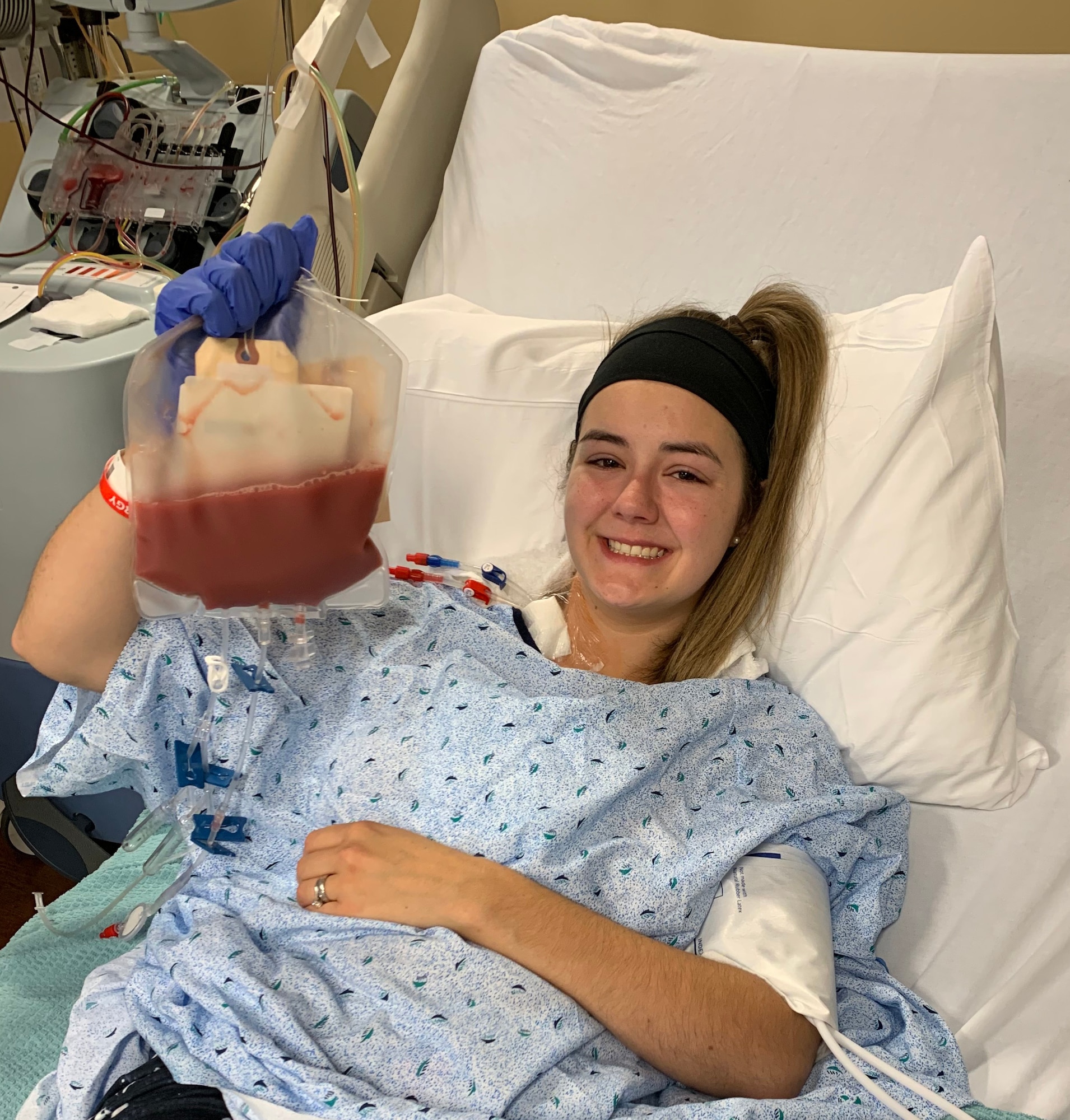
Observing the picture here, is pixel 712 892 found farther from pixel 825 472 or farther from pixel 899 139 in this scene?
pixel 899 139

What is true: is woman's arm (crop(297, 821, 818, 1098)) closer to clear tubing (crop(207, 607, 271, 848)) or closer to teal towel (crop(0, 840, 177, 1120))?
clear tubing (crop(207, 607, 271, 848))

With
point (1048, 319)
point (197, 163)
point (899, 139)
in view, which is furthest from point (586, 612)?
point (197, 163)

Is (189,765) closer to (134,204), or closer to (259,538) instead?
(259,538)

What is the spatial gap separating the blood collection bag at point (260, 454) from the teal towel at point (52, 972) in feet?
1.79

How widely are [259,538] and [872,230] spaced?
1.21 metres

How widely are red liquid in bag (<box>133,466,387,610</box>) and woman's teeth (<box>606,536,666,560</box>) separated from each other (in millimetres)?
432

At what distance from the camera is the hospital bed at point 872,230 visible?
1.27 m

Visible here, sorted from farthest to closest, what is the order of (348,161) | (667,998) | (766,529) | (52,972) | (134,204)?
(134,204), (348,161), (766,529), (52,972), (667,998)

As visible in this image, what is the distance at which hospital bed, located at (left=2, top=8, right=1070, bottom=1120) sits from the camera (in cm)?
127

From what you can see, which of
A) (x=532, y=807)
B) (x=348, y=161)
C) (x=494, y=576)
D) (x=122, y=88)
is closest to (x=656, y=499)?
(x=494, y=576)

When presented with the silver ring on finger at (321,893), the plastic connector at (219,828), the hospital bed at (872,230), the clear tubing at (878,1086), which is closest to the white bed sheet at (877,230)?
the hospital bed at (872,230)

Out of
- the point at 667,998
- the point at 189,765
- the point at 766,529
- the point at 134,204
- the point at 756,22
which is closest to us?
the point at 667,998

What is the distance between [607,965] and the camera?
105 cm

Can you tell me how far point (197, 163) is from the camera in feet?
6.20
